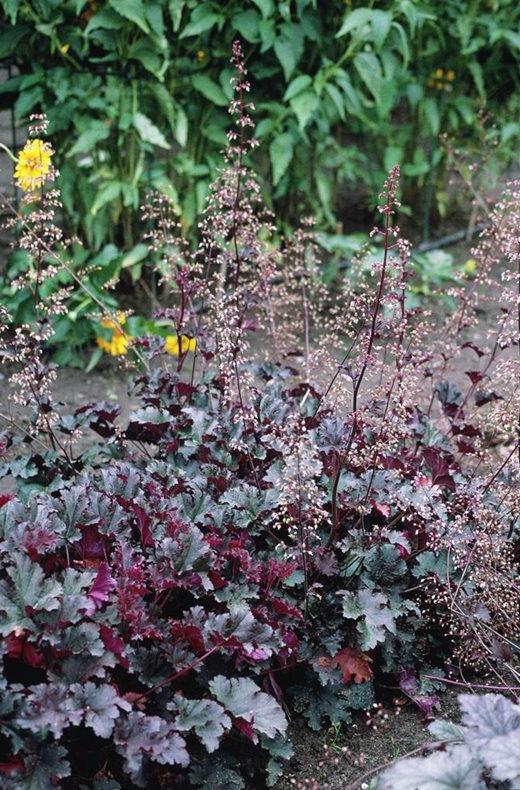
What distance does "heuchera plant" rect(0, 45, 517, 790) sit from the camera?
7.42 feet

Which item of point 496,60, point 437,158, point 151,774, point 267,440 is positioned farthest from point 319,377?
point 496,60

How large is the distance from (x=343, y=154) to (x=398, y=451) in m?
2.68

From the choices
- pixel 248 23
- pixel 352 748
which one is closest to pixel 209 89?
pixel 248 23

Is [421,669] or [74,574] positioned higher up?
[74,574]

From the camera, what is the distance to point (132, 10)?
427 cm

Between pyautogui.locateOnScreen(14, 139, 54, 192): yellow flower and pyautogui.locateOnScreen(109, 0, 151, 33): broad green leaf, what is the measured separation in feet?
3.62

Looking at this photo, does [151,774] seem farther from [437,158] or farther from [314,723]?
[437,158]

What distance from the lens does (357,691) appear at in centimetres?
278

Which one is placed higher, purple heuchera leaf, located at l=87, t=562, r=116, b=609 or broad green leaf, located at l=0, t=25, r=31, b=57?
broad green leaf, located at l=0, t=25, r=31, b=57

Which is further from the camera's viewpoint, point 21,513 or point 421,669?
point 421,669

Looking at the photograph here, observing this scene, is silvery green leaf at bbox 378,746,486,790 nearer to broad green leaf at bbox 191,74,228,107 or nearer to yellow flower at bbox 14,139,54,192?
yellow flower at bbox 14,139,54,192

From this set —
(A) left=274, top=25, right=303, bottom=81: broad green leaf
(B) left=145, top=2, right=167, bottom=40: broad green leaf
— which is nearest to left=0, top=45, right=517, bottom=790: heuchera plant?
(B) left=145, top=2, right=167, bottom=40: broad green leaf

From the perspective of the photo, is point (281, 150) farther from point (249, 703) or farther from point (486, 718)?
point (486, 718)

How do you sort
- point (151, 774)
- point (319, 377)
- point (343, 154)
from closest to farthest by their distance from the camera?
point (151, 774)
point (319, 377)
point (343, 154)
